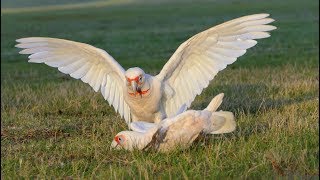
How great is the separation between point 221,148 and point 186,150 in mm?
360

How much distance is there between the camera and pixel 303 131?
8227mm

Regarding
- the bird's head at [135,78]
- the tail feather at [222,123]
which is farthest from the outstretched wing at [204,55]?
the tail feather at [222,123]

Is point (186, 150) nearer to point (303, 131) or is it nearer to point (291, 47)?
point (303, 131)

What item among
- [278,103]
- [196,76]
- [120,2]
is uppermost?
[196,76]

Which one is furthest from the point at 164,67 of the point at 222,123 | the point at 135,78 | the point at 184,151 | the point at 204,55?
the point at 184,151

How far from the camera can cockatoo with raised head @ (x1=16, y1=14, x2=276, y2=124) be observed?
8.65 metres

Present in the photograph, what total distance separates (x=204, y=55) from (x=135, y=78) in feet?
3.89

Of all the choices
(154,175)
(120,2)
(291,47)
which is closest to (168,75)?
(154,175)

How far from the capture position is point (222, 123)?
7938mm

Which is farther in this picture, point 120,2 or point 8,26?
point 120,2

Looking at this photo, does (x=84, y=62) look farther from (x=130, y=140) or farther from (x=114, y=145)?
(x=130, y=140)

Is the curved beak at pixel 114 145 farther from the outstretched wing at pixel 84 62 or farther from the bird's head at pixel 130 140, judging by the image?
the outstretched wing at pixel 84 62

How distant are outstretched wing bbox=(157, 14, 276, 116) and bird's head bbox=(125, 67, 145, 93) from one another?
541mm

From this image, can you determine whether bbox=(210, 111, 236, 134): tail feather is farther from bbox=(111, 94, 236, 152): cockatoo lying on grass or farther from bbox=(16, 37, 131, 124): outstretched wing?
bbox=(16, 37, 131, 124): outstretched wing
